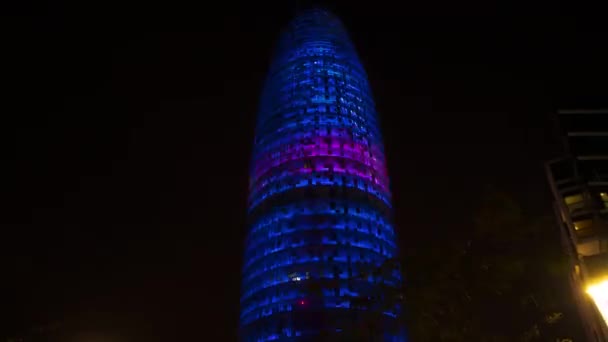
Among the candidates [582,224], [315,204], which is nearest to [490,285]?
[582,224]

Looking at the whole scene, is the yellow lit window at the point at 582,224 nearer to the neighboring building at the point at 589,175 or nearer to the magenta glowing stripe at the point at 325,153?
the neighboring building at the point at 589,175

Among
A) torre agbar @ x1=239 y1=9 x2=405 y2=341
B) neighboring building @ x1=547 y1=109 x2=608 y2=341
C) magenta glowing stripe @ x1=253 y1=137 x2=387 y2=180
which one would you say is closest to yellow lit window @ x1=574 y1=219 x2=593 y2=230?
neighboring building @ x1=547 y1=109 x2=608 y2=341

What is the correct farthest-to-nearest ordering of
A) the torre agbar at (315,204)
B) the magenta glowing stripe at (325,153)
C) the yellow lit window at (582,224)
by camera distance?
the magenta glowing stripe at (325,153) < the torre agbar at (315,204) < the yellow lit window at (582,224)

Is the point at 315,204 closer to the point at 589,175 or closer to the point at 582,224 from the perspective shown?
the point at 582,224

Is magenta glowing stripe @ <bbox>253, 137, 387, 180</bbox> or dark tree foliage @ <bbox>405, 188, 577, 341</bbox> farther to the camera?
magenta glowing stripe @ <bbox>253, 137, 387, 180</bbox>

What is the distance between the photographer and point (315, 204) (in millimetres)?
57750

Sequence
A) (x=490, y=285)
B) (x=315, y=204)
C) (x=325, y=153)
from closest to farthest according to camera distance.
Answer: (x=490, y=285), (x=315, y=204), (x=325, y=153)

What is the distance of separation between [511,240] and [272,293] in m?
35.2

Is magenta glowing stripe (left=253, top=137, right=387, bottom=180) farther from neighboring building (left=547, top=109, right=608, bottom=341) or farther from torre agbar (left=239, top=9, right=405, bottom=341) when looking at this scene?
neighboring building (left=547, top=109, right=608, bottom=341)

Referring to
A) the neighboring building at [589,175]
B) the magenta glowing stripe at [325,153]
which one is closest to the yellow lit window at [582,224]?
the neighboring building at [589,175]

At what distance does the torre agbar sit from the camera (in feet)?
170

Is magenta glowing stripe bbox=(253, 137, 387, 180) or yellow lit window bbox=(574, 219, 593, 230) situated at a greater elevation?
magenta glowing stripe bbox=(253, 137, 387, 180)

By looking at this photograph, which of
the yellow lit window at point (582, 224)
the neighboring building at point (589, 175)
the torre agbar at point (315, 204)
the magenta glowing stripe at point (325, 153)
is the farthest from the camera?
the magenta glowing stripe at point (325, 153)

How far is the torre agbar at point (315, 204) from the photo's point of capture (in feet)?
170
